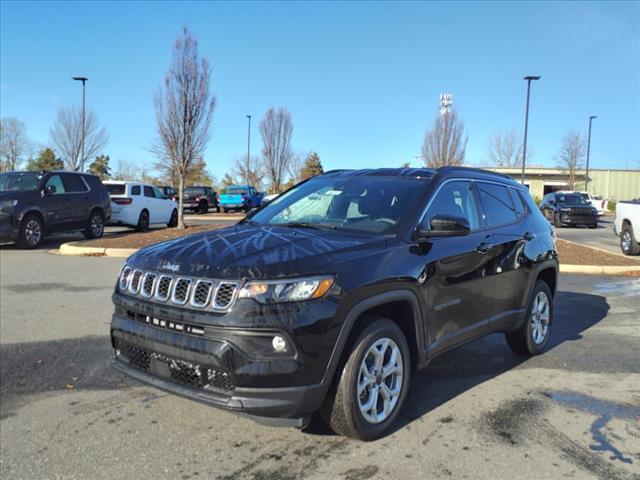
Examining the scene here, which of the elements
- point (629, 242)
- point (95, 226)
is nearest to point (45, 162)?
point (95, 226)

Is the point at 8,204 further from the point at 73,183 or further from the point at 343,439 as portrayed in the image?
the point at 343,439

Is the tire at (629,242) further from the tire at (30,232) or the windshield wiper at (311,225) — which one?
the tire at (30,232)

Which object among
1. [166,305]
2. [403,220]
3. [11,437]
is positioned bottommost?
[11,437]

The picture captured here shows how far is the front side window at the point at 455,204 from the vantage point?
405 cm

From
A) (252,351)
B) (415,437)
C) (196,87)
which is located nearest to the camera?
(252,351)

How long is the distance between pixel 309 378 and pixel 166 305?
91 cm

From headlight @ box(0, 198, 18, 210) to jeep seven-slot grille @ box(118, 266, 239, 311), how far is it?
11008 millimetres

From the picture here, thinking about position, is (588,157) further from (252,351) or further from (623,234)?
(252,351)

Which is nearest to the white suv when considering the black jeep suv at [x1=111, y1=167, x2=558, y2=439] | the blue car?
the black jeep suv at [x1=111, y1=167, x2=558, y2=439]

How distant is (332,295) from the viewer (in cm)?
300

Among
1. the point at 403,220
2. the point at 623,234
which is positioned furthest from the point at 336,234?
the point at 623,234

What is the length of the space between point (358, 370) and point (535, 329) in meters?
2.84

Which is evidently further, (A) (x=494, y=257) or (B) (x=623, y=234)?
(B) (x=623, y=234)

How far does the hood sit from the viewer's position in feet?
9.76
